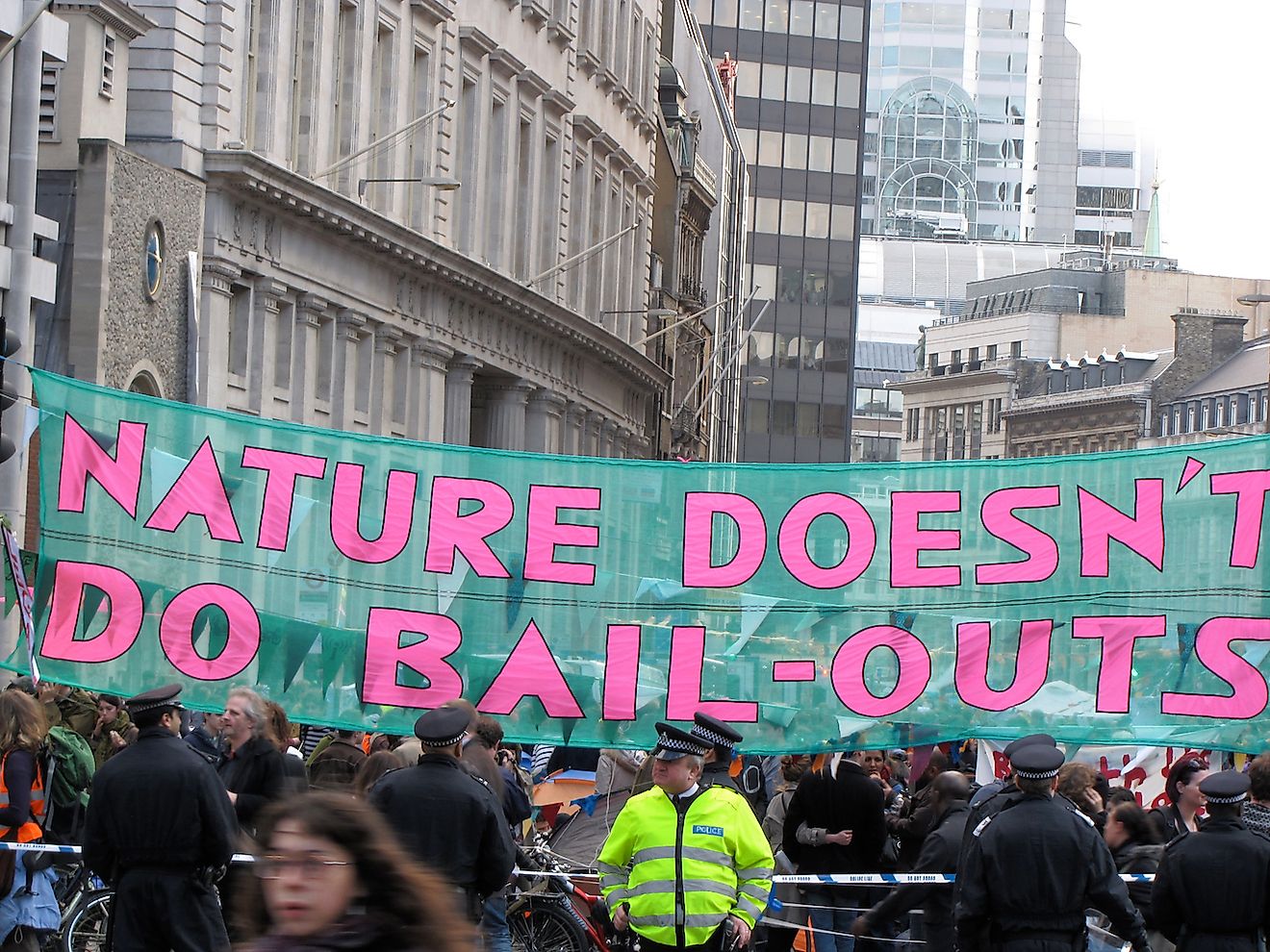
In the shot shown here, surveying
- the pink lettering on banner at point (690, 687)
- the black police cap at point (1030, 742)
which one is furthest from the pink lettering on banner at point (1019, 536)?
the black police cap at point (1030, 742)

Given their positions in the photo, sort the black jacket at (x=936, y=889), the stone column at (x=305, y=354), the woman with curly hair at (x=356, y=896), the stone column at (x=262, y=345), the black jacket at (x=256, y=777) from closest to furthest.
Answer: the woman with curly hair at (x=356, y=896) → the black jacket at (x=256, y=777) → the black jacket at (x=936, y=889) → the stone column at (x=262, y=345) → the stone column at (x=305, y=354)

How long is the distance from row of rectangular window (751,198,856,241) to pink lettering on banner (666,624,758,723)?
3520 inches

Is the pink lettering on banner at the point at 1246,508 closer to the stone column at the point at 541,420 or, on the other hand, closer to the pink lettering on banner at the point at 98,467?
the pink lettering on banner at the point at 98,467

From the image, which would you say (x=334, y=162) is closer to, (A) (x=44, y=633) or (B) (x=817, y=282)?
(A) (x=44, y=633)

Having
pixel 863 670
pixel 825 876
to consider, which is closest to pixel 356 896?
pixel 863 670

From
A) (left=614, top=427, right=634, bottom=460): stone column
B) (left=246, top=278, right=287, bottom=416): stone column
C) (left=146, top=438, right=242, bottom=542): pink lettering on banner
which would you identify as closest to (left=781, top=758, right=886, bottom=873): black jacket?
(left=146, top=438, right=242, bottom=542): pink lettering on banner

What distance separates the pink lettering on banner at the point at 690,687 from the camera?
12797 millimetres

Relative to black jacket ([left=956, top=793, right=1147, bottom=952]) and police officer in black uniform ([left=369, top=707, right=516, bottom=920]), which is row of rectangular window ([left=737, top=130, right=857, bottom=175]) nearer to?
police officer in black uniform ([left=369, top=707, right=516, bottom=920])

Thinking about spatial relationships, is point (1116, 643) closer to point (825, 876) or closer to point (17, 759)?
point (825, 876)

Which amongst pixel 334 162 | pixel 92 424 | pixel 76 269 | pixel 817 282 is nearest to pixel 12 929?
pixel 92 424

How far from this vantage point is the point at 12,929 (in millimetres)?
11336

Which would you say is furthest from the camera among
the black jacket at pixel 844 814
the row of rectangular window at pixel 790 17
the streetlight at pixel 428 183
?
the row of rectangular window at pixel 790 17

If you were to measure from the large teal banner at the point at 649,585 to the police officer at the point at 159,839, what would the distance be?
7.87 feet

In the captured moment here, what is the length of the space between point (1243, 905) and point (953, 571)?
3319mm
